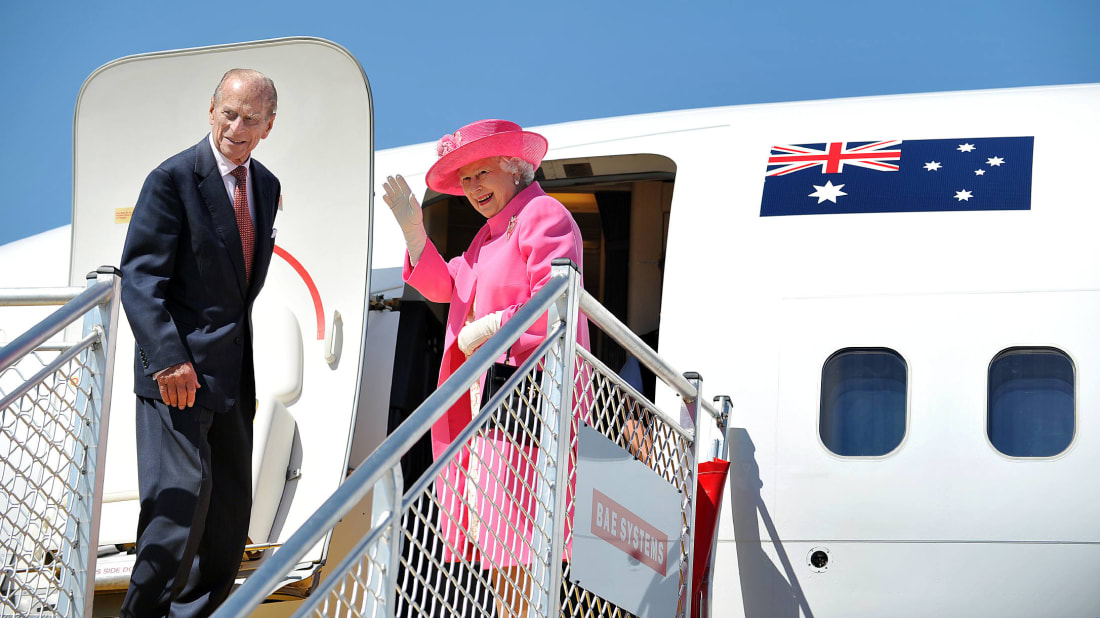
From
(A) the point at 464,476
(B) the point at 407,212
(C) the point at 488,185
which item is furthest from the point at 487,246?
(A) the point at 464,476

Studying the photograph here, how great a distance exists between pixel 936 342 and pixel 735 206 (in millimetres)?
1102

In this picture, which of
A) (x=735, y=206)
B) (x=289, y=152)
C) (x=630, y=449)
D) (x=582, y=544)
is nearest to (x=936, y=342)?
(x=735, y=206)

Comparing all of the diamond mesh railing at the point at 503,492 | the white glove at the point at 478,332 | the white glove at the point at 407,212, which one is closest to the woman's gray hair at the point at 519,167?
the white glove at the point at 407,212

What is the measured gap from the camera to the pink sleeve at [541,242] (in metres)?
4.16

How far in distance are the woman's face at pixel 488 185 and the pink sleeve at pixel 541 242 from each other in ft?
0.75

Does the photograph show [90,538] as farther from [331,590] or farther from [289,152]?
[289,152]

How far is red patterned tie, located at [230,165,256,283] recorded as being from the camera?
3.92m

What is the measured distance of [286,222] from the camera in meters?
5.69

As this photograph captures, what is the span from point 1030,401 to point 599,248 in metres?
3.72

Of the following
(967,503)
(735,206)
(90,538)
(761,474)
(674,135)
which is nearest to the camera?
(90,538)

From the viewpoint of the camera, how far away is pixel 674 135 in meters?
5.93

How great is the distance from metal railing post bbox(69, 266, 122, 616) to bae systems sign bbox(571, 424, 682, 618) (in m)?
1.44

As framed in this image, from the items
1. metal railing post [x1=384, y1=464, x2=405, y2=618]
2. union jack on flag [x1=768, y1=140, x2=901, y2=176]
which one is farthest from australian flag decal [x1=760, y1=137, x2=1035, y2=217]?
metal railing post [x1=384, y1=464, x2=405, y2=618]

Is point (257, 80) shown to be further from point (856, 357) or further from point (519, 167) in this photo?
point (856, 357)
